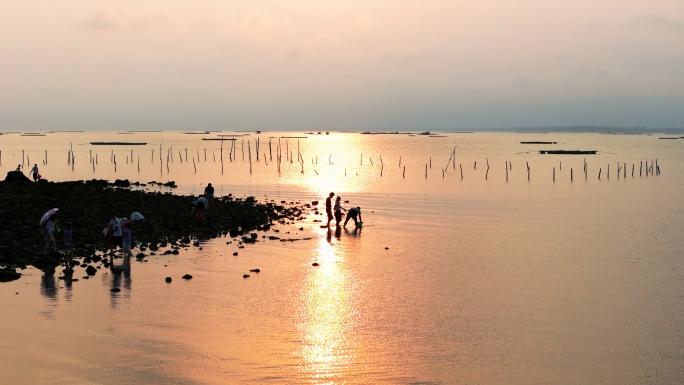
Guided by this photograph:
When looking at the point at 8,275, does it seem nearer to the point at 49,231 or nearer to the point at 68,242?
the point at 68,242

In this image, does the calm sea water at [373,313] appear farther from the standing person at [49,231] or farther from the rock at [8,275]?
the standing person at [49,231]

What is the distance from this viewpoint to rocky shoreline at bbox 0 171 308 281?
2766 cm

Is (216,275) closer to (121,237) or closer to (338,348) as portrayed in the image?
(121,237)

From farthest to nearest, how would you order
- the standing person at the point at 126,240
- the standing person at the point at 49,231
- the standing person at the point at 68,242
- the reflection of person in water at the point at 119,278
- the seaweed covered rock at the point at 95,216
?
the seaweed covered rock at the point at 95,216 → the standing person at the point at 126,240 → the standing person at the point at 49,231 → the standing person at the point at 68,242 → the reflection of person in water at the point at 119,278

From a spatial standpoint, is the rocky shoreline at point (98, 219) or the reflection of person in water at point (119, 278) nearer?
the reflection of person in water at point (119, 278)

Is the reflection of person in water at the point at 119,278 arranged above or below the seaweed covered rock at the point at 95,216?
below

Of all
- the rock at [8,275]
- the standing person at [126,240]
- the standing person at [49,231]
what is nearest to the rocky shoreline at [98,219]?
the rock at [8,275]

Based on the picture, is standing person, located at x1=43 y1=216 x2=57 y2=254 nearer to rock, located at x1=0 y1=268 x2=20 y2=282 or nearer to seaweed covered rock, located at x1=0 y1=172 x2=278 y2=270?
seaweed covered rock, located at x1=0 y1=172 x2=278 y2=270

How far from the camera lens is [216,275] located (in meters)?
25.8

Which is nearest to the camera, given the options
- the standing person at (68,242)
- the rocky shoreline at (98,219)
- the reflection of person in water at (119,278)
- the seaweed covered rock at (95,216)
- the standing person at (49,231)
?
the reflection of person in water at (119,278)

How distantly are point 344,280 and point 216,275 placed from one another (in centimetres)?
505

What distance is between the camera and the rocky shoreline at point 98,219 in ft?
90.7

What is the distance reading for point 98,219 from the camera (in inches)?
1411

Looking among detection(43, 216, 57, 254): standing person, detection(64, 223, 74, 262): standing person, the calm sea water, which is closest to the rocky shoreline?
detection(43, 216, 57, 254): standing person
